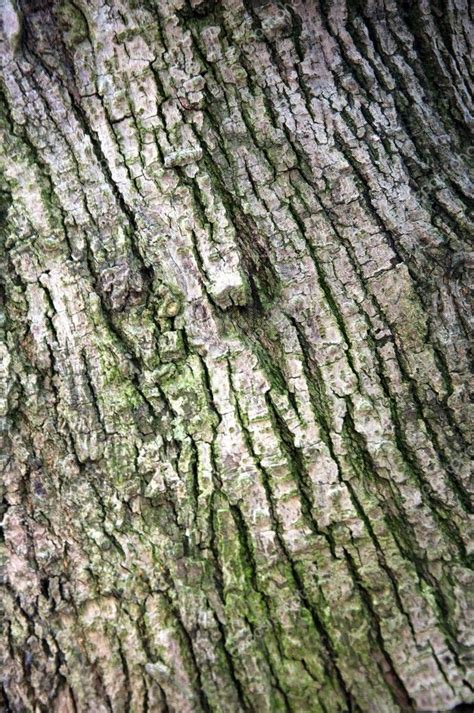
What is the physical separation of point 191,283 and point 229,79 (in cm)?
59

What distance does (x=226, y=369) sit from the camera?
1.54 meters

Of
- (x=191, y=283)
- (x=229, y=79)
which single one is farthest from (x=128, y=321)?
(x=229, y=79)

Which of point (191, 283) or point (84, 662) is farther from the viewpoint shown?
point (191, 283)

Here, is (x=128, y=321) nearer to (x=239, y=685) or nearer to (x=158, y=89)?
(x=158, y=89)

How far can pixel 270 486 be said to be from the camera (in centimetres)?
149

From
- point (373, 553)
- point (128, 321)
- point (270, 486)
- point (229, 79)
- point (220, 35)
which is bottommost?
point (373, 553)

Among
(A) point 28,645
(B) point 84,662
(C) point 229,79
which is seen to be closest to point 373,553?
(B) point 84,662

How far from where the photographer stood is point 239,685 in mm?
1393

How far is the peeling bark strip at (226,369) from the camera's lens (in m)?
1.43

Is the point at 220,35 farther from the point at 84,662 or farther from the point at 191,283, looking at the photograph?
the point at 84,662

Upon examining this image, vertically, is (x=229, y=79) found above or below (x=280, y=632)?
above

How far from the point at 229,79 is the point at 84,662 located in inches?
61.5

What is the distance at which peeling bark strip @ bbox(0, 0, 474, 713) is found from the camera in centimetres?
143

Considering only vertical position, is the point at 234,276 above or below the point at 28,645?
above
